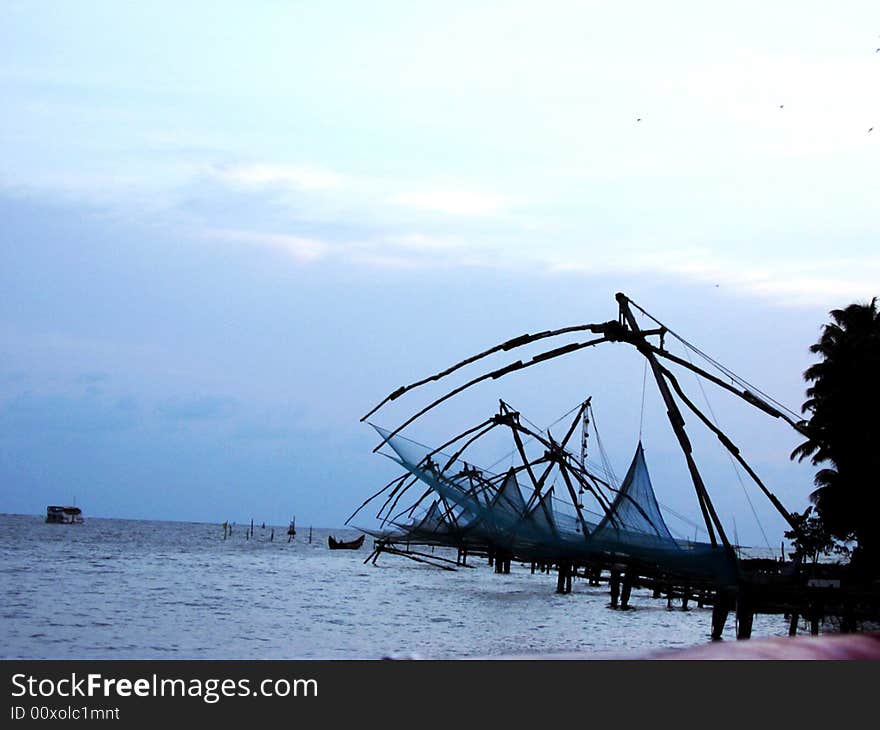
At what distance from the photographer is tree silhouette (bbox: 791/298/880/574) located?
2330 cm

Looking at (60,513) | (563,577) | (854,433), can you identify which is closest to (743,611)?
(854,433)

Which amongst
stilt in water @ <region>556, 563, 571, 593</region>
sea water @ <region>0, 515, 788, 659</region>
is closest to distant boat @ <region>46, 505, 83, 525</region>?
sea water @ <region>0, 515, 788, 659</region>

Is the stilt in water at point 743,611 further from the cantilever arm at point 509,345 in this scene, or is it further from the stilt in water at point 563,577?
the stilt in water at point 563,577

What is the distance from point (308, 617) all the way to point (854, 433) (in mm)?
12779

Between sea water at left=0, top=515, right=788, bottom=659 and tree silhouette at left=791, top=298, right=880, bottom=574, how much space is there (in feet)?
10.2

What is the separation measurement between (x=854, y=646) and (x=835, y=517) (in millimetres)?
25446

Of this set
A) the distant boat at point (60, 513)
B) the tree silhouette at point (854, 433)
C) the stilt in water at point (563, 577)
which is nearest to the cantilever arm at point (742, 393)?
the tree silhouette at point (854, 433)

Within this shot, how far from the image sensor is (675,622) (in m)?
26.6

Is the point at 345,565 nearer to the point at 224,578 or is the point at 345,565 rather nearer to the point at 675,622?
the point at 224,578

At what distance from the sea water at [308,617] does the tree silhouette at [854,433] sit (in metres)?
3.11

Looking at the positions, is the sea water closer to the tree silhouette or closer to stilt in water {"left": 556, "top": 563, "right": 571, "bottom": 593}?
stilt in water {"left": 556, "top": 563, "right": 571, "bottom": 593}

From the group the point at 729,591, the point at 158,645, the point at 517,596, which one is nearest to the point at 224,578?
the point at 517,596

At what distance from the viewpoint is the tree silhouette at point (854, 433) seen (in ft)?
76.4

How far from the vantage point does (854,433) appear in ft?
78.5
